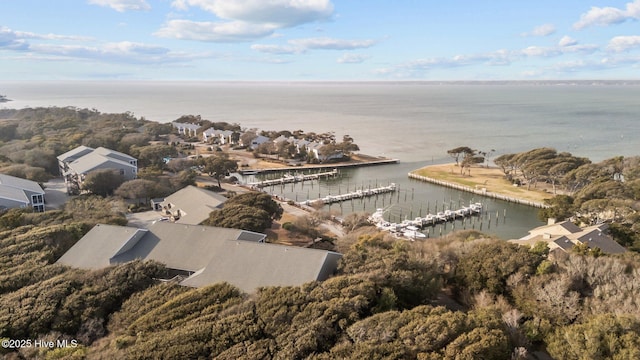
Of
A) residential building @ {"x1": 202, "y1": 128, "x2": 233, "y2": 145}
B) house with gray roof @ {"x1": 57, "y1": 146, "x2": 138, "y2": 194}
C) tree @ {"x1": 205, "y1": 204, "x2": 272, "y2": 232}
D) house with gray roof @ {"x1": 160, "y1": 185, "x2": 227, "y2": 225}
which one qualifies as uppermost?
residential building @ {"x1": 202, "y1": 128, "x2": 233, "y2": 145}

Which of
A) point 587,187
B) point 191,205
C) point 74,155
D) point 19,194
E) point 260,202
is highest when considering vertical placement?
point 74,155

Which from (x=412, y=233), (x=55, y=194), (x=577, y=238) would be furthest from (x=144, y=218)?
(x=577, y=238)

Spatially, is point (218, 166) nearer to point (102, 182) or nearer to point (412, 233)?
point (102, 182)

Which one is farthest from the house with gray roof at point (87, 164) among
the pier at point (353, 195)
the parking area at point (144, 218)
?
the pier at point (353, 195)

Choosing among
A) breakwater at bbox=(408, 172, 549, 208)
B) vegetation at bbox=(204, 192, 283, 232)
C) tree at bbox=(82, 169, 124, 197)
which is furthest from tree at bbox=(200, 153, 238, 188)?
breakwater at bbox=(408, 172, 549, 208)

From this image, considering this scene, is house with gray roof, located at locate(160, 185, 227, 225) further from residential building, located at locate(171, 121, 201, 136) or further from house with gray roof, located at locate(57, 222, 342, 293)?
residential building, located at locate(171, 121, 201, 136)

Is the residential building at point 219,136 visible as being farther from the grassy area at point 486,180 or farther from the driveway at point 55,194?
the grassy area at point 486,180
